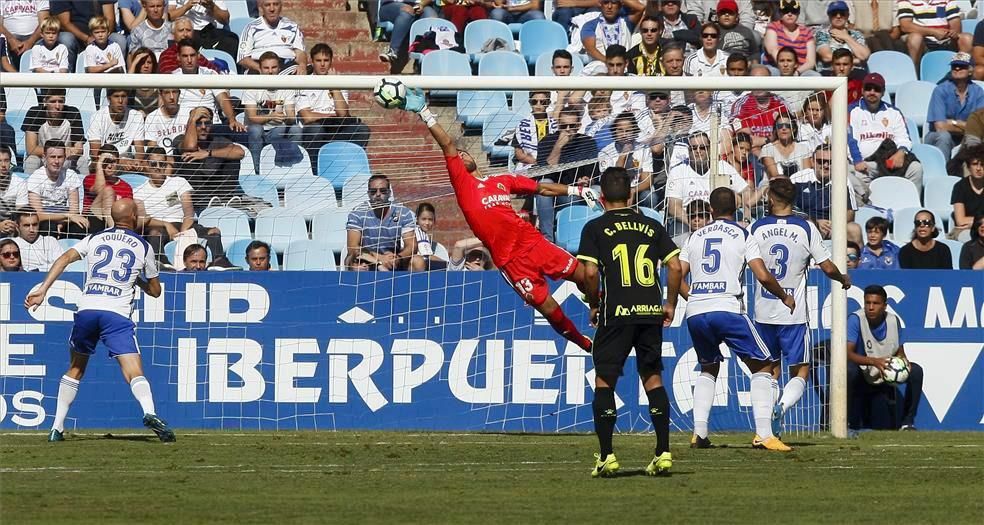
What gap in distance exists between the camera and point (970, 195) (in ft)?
59.0

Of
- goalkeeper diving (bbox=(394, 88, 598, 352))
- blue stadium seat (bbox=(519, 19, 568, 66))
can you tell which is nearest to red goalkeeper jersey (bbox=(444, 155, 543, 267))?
goalkeeper diving (bbox=(394, 88, 598, 352))

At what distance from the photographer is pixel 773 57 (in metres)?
20.1

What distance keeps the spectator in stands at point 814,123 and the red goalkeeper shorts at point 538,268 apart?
11.0ft

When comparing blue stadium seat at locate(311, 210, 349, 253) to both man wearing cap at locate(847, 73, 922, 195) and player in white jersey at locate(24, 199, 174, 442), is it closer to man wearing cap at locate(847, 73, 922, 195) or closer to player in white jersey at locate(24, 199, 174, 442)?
player in white jersey at locate(24, 199, 174, 442)

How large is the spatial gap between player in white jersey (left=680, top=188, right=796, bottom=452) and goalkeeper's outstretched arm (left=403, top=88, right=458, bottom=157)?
2.26 meters

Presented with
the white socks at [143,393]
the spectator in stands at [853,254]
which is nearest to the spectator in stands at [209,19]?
the white socks at [143,393]

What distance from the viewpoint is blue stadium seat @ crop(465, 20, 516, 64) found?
64.4 ft

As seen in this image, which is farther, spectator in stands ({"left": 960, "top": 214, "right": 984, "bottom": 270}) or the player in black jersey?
spectator in stands ({"left": 960, "top": 214, "right": 984, "bottom": 270})

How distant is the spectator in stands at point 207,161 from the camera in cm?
1523

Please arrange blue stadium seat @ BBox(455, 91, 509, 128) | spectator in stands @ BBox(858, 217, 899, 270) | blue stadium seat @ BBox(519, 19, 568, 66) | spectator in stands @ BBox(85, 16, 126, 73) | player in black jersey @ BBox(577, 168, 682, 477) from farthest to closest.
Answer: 1. blue stadium seat @ BBox(519, 19, 568, 66)
2. spectator in stands @ BBox(85, 16, 126, 73)
3. spectator in stands @ BBox(858, 217, 899, 270)
4. blue stadium seat @ BBox(455, 91, 509, 128)
5. player in black jersey @ BBox(577, 168, 682, 477)

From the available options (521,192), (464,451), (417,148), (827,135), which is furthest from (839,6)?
(464,451)

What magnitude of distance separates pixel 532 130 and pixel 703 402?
436 centimetres

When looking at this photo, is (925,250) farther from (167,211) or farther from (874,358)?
(167,211)

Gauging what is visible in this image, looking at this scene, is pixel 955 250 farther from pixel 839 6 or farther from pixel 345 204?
pixel 345 204
